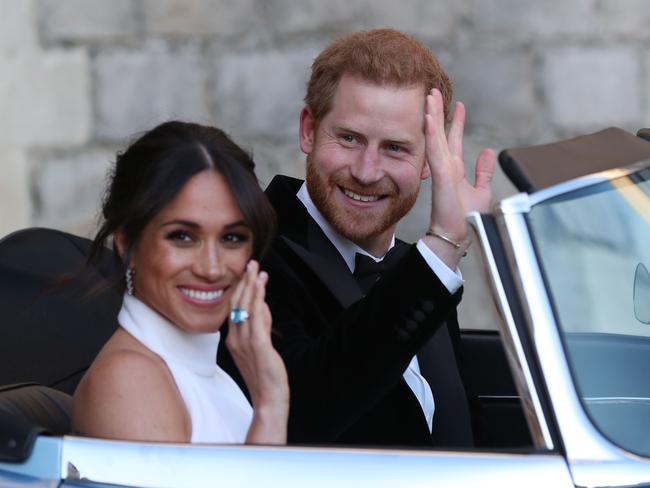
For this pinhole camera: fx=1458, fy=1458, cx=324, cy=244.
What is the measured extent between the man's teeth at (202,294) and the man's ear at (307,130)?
0.77 m

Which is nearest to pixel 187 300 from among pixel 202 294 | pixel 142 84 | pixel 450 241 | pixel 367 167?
pixel 202 294

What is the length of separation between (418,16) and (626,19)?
899 millimetres

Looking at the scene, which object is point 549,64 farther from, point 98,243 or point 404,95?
point 98,243

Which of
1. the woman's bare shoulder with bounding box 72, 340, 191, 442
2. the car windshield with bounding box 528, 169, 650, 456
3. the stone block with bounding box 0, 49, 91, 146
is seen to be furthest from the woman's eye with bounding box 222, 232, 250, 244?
the stone block with bounding box 0, 49, 91, 146

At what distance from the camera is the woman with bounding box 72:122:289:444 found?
247 cm

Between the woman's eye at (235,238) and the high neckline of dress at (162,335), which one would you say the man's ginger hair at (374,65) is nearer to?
the woman's eye at (235,238)

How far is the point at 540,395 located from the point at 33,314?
4.54 ft

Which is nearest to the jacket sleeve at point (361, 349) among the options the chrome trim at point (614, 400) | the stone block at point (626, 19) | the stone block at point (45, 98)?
the chrome trim at point (614, 400)

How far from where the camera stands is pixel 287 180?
10.8 ft

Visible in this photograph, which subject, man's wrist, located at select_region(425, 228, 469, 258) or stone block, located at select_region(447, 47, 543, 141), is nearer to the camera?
man's wrist, located at select_region(425, 228, 469, 258)

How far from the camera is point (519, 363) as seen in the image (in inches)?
88.7

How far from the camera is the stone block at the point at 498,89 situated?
6.05m

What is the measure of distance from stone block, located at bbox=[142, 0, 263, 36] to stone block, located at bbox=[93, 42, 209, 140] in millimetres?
69

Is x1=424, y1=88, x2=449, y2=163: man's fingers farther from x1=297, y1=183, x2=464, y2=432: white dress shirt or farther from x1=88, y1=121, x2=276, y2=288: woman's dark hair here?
x1=297, y1=183, x2=464, y2=432: white dress shirt
